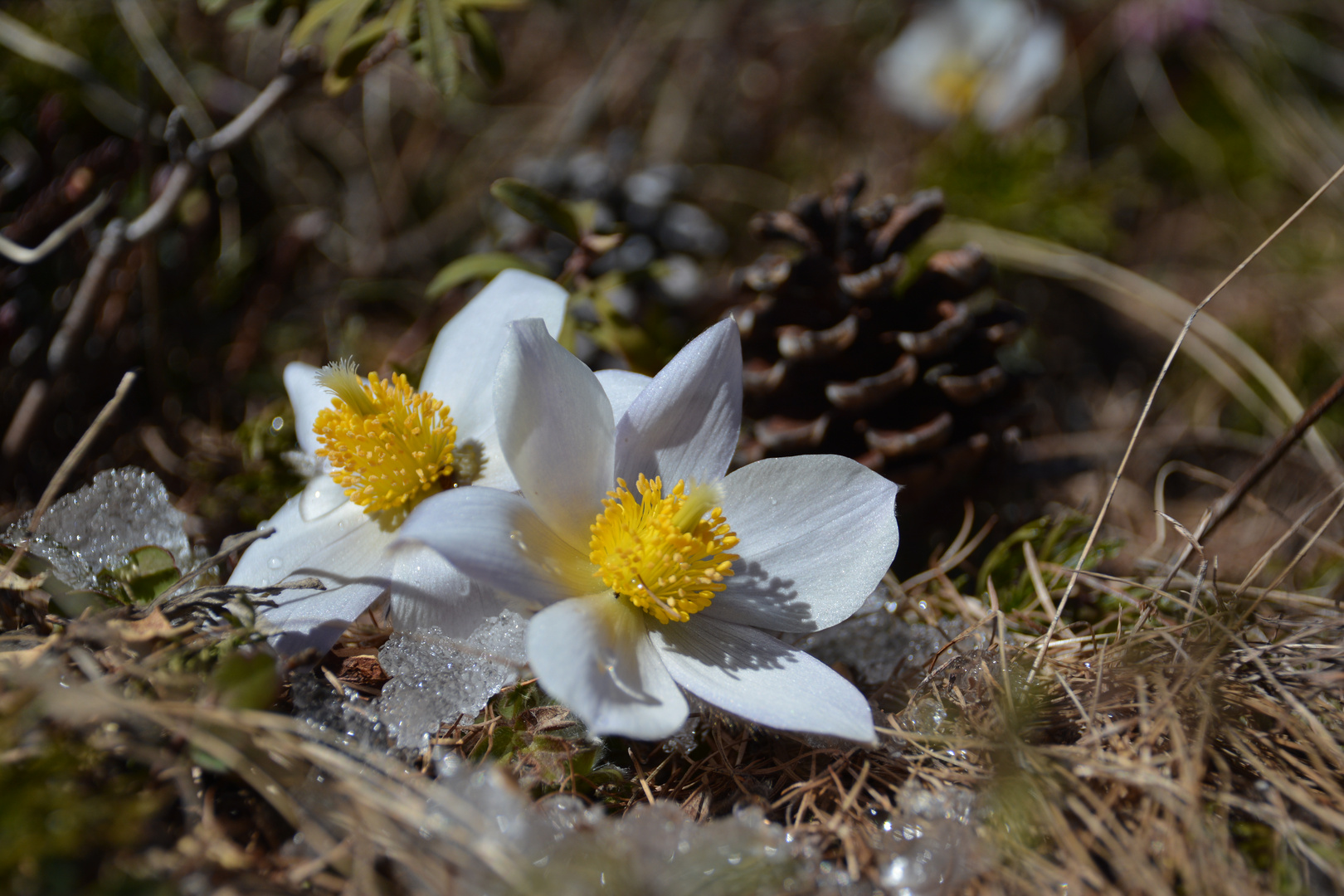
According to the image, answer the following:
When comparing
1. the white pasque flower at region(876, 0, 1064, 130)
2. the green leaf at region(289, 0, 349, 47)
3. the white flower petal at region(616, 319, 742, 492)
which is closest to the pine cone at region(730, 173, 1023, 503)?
the white flower petal at region(616, 319, 742, 492)

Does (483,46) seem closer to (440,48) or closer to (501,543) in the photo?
(440,48)

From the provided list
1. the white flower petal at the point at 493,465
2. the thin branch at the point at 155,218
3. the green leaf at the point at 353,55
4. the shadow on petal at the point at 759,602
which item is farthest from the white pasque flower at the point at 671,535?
the thin branch at the point at 155,218

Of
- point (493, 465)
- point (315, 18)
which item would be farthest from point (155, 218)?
point (493, 465)

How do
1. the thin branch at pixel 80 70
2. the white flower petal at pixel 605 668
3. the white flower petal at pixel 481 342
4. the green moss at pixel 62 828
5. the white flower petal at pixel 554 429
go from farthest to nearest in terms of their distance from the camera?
1. the thin branch at pixel 80 70
2. the white flower petal at pixel 481 342
3. the white flower petal at pixel 554 429
4. the white flower petal at pixel 605 668
5. the green moss at pixel 62 828

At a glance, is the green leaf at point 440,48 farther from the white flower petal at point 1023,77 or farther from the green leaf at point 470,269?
the white flower petal at point 1023,77

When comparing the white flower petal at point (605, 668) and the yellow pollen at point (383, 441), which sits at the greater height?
the yellow pollen at point (383, 441)

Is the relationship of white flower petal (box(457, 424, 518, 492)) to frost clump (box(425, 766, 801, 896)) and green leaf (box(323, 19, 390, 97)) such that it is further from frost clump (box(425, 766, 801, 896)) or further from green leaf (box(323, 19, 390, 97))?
green leaf (box(323, 19, 390, 97))
